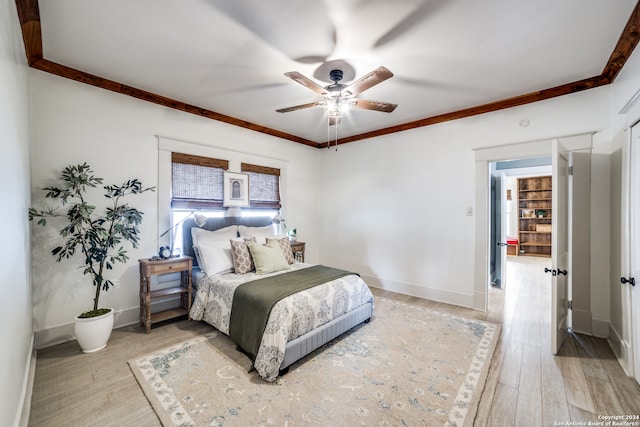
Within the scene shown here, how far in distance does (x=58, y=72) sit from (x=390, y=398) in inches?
168

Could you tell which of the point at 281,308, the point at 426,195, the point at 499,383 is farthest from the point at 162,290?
the point at 426,195

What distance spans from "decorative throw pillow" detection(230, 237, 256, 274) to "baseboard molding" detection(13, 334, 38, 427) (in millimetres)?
1754

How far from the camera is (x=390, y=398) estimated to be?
1.94m

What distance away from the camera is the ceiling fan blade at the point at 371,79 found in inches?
81.2

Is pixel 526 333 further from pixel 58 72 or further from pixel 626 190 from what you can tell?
pixel 58 72

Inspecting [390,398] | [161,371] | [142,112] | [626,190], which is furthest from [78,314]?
[626,190]

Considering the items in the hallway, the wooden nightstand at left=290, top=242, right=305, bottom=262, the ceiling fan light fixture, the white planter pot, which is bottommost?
the hallway

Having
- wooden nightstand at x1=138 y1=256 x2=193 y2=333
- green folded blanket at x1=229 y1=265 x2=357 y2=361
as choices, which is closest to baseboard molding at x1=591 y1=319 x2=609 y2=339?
green folded blanket at x1=229 y1=265 x2=357 y2=361

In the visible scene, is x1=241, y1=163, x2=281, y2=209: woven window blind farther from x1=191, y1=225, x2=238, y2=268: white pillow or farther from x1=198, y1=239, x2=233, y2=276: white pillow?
x1=198, y1=239, x2=233, y2=276: white pillow

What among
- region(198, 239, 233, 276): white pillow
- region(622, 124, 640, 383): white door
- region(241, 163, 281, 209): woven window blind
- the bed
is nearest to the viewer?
region(622, 124, 640, 383): white door

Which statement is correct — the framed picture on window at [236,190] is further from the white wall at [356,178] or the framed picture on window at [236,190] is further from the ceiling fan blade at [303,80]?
the ceiling fan blade at [303,80]

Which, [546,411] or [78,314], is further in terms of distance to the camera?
[78,314]

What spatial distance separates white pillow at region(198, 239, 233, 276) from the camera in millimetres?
3090

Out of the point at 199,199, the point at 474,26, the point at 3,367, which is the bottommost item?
the point at 3,367
